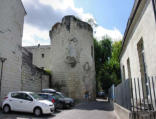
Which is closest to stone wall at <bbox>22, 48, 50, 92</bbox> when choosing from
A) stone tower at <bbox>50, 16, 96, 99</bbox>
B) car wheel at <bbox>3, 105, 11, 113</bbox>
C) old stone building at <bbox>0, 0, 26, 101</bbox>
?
old stone building at <bbox>0, 0, 26, 101</bbox>

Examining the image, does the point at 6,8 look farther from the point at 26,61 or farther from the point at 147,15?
the point at 147,15

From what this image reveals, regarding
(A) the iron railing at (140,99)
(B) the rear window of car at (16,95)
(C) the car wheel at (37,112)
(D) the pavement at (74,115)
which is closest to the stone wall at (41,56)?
(D) the pavement at (74,115)

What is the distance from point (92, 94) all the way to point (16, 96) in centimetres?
1602

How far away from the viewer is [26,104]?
952 cm

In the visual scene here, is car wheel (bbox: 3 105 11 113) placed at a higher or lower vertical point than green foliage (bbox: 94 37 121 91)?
lower

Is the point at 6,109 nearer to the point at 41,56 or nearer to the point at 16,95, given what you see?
the point at 16,95

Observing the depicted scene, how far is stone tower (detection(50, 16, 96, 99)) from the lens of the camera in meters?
22.3

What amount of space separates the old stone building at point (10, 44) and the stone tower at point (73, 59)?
9.12 m

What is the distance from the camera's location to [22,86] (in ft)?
48.1

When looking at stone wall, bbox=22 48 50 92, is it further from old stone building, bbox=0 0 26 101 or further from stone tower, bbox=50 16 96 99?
stone tower, bbox=50 16 96 99

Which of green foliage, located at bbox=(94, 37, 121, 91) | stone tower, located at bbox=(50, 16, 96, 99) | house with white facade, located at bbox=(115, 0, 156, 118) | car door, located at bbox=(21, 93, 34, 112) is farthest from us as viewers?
green foliage, located at bbox=(94, 37, 121, 91)

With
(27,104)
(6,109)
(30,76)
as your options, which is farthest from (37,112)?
(30,76)

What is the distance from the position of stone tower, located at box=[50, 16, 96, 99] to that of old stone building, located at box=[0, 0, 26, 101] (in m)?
9.12

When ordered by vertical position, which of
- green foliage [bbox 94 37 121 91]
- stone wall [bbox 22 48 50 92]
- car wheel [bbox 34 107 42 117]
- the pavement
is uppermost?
green foliage [bbox 94 37 121 91]
